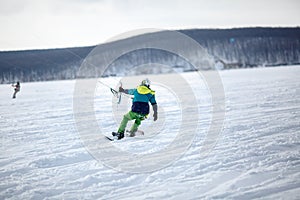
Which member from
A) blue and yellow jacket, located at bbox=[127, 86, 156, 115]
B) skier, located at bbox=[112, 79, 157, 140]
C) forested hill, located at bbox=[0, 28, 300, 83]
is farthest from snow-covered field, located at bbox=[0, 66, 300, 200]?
forested hill, located at bbox=[0, 28, 300, 83]

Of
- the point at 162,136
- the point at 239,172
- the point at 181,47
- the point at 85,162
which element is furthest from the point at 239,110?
the point at 181,47

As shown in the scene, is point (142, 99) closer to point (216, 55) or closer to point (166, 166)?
point (166, 166)

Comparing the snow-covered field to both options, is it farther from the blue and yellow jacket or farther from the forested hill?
the forested hill

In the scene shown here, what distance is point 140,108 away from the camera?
24.0 feet

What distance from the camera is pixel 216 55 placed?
5217 inches

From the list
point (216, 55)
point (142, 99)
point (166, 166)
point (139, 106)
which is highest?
point (216, 55)

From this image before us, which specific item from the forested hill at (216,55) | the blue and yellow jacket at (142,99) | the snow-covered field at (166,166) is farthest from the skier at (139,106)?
the forested hill at (216,55)

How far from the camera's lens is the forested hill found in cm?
11818

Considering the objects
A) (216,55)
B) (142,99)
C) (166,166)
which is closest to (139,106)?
(142,99)

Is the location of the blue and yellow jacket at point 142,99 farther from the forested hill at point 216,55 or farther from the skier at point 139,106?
the forested hill at point 216,55

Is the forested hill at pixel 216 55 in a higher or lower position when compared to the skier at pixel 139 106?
higher

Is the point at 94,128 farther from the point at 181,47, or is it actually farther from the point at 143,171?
the point at 181,47

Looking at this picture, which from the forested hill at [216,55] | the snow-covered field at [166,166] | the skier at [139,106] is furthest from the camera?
the forested hill at [216,55]

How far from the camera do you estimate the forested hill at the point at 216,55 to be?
388 feet
